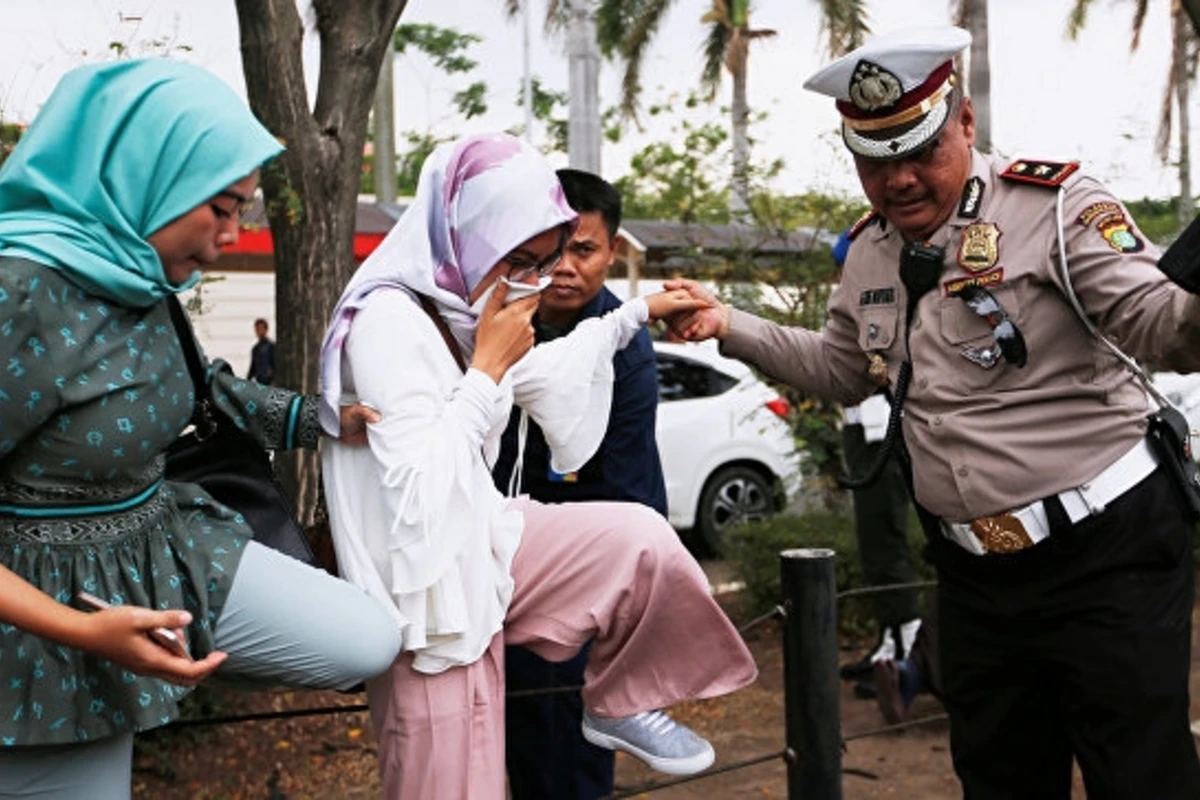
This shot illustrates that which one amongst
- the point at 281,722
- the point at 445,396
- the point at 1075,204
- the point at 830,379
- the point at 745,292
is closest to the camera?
the point at 445,396

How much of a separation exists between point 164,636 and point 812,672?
1591 millimetres

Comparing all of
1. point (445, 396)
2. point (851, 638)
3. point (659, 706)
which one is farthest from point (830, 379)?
point (851, 638)

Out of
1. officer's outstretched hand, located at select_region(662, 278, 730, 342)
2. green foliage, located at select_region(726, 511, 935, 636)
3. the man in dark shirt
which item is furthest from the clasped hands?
green foliage, located at select_region(726, 511, 935, 636)

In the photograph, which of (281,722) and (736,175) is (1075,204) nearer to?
(281,722)

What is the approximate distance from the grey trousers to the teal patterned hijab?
1.45 feet

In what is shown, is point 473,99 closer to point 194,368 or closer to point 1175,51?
point 1175,51

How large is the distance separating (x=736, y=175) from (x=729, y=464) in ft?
9.08

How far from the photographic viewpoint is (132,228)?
1868 millimetres

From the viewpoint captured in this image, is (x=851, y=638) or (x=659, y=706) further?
(x=851, y=638)

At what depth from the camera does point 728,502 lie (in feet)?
30.1

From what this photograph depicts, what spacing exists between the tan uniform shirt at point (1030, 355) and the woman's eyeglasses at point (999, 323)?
2 centimetres

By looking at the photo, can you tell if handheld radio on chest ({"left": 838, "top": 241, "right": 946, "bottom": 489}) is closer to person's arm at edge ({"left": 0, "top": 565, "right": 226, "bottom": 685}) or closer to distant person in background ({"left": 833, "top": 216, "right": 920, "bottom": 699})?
person's arm at edge ({"left": 0, "top": 565, "right": 226, "bottom": 685})

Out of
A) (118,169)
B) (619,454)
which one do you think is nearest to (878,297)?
(619,454)

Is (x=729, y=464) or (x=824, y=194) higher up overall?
(x=824, y=194)
